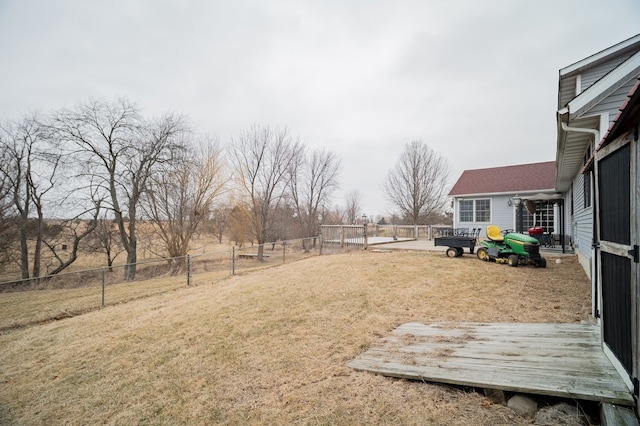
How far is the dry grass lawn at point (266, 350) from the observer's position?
2791mm

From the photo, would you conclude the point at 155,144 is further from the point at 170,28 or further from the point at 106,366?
the point at 106,366

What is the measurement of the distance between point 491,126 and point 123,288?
2424 centimetres

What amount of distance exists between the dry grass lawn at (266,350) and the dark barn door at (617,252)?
1123 mm

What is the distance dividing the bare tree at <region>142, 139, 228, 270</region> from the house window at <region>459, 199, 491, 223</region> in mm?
17155

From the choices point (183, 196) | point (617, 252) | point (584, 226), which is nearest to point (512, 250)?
point (584, 226)

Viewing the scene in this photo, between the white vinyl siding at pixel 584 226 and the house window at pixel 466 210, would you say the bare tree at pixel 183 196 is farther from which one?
the white vinyl siding at pixel 584 226

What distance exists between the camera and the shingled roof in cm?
1719

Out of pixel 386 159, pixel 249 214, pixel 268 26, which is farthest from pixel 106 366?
pixel 386 159

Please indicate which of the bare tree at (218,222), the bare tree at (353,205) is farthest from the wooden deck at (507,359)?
the bare tree at (353,205)

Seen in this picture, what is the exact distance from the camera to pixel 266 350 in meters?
4.28

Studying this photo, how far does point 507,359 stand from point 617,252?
57.8 inches

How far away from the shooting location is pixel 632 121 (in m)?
2.03

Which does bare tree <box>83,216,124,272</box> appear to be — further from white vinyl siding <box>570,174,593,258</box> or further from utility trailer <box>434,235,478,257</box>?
white vinyl siding <box>570,174,593,258</box>

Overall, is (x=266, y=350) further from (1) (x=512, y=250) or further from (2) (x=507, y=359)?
(1) (x=512, y=250)
